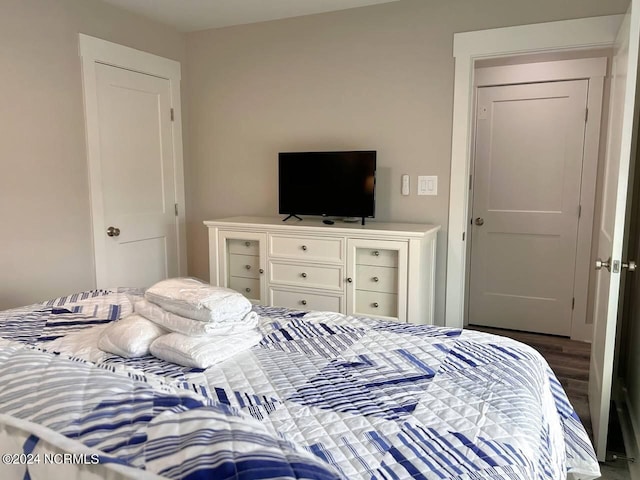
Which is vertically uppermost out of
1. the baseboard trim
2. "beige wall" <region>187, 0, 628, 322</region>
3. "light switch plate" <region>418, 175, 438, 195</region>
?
"beige wall" <region>187, 0, 628, 322</region>

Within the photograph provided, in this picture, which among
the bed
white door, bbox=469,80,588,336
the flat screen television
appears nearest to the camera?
the bed

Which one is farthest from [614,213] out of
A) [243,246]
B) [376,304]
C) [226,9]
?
[226,9]

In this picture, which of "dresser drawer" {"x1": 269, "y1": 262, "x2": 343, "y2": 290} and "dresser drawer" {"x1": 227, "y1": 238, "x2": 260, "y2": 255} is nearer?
"dresser drawer" {"x1": 269, "y1": 262, "x2": 343, "y2": 290}

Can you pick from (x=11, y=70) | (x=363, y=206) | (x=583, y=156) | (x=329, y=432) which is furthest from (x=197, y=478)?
(x=583, y=156)

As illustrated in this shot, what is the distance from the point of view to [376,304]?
9.27 ft

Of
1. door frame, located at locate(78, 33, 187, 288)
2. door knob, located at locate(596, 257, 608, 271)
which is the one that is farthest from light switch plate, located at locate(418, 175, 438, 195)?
door frame, located at locate(78, 33, 187, 288)

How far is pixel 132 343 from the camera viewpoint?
1.45 metres

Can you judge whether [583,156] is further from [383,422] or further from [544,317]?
[383,422]

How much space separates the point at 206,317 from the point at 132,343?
0.23 m

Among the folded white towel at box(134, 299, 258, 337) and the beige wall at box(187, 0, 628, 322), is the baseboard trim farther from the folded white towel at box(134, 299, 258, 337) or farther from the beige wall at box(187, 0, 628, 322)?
the folded white towel at box(134, 299, 258, 337)

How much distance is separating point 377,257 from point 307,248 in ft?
1.42

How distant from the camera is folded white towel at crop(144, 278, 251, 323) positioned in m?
1.50

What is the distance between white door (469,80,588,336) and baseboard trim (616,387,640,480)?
1280 mm

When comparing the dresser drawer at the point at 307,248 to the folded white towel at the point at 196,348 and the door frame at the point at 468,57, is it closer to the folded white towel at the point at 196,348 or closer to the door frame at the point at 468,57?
the door frame at the point at 468,57
